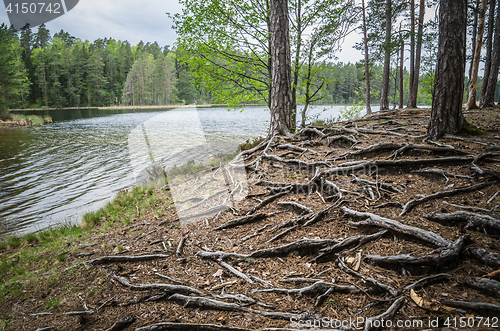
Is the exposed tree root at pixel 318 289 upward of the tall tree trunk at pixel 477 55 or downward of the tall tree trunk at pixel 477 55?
downward

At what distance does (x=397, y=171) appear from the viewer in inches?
186

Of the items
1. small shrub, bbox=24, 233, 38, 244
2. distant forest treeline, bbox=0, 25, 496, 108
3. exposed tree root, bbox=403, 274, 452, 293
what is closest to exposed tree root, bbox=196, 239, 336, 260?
exposed tree root, bbox=403, 274, 452, 293

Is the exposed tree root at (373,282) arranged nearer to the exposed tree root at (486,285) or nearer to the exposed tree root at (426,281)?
the exposed tree root at (426,281)

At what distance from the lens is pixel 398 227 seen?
2.93 metres

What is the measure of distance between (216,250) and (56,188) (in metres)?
10.5

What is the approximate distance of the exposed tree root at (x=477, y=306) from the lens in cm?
173

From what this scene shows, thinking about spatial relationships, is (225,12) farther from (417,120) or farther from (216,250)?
(216,250)

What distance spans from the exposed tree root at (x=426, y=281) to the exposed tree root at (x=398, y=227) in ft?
1.32

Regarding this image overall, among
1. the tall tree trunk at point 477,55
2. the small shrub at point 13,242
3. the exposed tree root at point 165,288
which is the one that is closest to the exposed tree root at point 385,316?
the exposed tree root at point 165,288

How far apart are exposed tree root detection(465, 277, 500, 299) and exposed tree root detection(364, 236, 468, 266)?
264 millimetres

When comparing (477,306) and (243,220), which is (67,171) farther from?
(477,306)

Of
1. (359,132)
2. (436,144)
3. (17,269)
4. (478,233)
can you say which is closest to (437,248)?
(478,233)

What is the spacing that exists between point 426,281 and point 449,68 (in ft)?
17.1

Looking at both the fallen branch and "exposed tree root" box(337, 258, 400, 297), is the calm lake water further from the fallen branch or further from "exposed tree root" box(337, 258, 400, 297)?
"exposed tree root" box(337, 258, 400, 297)
